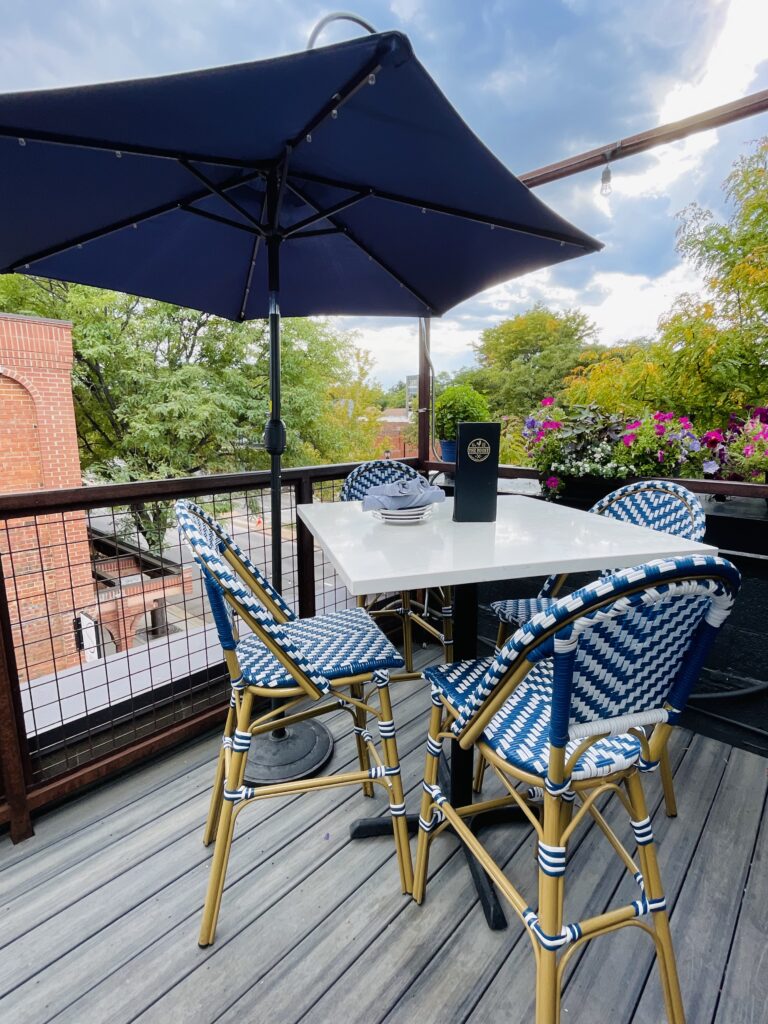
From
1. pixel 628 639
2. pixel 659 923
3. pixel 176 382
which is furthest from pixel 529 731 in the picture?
pixel 176 382

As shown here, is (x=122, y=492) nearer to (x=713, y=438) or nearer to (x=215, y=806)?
(x=215, y=806)

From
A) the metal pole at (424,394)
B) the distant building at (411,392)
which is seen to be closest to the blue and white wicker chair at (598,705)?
the metal pole at (424,394)

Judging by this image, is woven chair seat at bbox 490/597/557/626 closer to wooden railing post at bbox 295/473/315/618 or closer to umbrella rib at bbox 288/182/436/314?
wooden railing post at bbox 295/473/315/618

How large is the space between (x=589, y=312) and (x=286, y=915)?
16.8m

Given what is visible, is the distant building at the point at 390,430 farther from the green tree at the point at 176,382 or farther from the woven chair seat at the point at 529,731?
the woven chair seat at the point at 529,731

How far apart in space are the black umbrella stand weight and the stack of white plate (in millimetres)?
422

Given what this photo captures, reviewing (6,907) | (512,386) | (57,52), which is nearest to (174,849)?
(6,907)

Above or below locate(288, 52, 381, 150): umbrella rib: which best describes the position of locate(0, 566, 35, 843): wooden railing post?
below

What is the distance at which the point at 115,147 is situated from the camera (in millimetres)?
1236

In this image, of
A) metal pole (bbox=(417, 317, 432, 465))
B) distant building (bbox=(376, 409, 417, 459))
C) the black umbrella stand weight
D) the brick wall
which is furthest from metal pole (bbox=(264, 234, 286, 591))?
distant building (bbox=(376, 409, 417, 459))

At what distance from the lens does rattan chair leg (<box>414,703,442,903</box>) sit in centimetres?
131

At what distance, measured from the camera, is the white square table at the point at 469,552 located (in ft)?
3.69

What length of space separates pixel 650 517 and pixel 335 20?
68.8 inches

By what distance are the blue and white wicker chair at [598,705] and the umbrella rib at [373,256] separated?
1.58 metres
